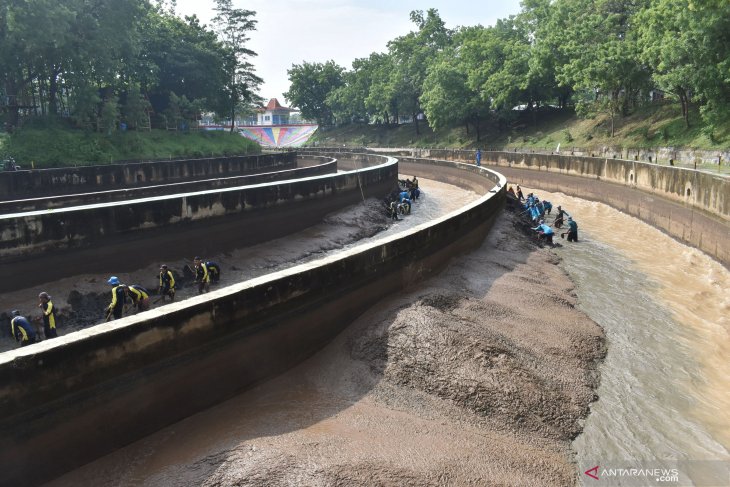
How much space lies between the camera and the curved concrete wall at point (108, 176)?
27.8 metres

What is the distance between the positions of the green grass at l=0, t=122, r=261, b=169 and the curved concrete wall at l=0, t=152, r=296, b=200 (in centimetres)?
950

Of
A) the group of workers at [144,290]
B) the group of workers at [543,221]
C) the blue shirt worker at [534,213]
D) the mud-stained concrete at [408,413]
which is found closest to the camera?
the mud-stained concrete at [408,413]

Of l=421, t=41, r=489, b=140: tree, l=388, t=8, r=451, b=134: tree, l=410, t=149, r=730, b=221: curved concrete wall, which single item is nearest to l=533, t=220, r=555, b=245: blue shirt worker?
l=410, t=149, r=730, b=221: curved concrete wall

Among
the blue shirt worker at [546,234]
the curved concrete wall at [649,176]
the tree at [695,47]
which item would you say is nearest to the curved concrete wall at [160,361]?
the blue shirt worker at [546,234]

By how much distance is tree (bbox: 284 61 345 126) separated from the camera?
4186 inches

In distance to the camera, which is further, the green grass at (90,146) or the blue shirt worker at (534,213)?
the green grass at (90,146)

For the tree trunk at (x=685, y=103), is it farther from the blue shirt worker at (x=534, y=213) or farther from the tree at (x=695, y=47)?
the blue shirt worker at (x=534, y=213)

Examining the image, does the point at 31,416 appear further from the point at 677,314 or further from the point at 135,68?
the point at 135,68

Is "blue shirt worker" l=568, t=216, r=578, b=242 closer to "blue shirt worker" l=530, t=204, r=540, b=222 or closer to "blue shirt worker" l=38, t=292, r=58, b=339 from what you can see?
"blue shirt worker" l=530, t=204, r=540, b=222

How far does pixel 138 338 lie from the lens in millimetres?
7598

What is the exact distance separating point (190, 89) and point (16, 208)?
4437 centimetres

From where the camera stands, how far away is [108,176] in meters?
31.4

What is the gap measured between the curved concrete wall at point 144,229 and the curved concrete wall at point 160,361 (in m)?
9.25

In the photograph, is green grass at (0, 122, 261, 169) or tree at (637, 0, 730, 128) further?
green grass at (0, 122, 261, 169)
